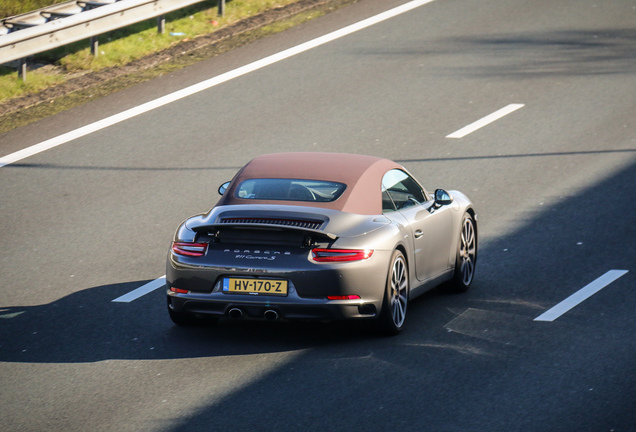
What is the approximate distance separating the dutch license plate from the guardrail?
9.15m

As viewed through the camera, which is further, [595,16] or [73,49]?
[595,16]

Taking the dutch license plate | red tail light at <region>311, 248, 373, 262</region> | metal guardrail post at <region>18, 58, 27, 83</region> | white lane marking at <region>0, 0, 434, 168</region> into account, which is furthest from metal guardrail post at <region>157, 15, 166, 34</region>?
red tail light at <region>311, 248, 373, 262</region>

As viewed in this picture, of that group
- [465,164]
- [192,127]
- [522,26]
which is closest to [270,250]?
[465,164]

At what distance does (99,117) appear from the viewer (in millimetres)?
15852

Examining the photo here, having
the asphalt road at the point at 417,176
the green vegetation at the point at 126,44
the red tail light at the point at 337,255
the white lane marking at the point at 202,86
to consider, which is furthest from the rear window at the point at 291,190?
the green vegetation at the point at 126,44

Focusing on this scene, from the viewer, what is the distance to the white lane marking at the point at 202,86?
14773 millimetres

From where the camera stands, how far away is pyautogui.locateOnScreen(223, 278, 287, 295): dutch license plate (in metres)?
8.12

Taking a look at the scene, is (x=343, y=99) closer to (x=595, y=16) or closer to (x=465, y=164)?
(x=465, y=164)

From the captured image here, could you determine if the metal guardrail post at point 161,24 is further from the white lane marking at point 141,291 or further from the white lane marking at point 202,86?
the white lane marking at point 141,291

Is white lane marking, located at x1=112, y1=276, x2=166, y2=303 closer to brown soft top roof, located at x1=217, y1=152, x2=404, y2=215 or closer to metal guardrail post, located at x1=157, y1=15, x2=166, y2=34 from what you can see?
brown soft top roof, located at x1=217, y1=152, x2=404, y2=215

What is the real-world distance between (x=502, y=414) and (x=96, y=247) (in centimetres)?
579

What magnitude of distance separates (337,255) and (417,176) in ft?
18.2

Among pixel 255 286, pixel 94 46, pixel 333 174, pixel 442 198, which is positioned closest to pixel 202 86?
pixel 94 46

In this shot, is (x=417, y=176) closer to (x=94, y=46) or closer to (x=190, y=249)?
(x=190, y=249)
